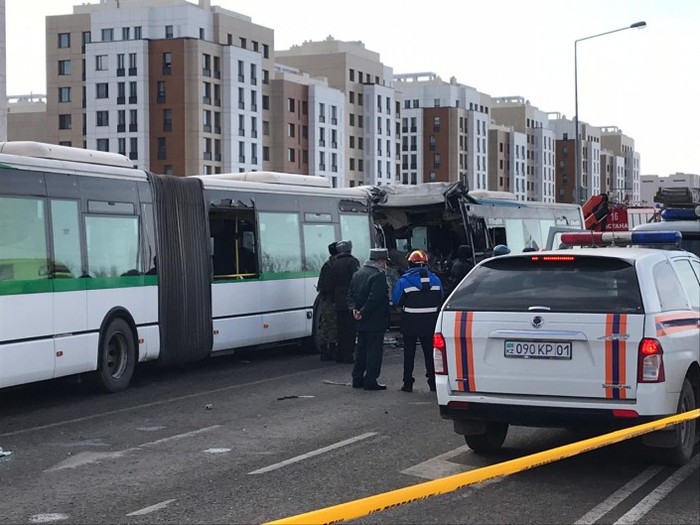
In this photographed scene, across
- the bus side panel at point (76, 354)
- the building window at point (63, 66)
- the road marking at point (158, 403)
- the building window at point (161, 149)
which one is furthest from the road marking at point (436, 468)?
the building window at point (63, 66)

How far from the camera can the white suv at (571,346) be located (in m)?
8.12

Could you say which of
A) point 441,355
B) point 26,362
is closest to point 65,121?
point 26,362

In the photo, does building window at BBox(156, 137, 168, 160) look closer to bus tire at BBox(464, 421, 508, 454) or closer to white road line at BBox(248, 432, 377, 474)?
white road line at BBox(248, 432, 377, 474)

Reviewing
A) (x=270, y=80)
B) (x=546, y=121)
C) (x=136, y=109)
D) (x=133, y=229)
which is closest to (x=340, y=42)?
(x=270, y=80)

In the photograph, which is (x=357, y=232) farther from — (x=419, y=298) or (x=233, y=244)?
(x=419, y=298)

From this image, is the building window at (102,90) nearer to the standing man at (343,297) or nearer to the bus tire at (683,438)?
the standing man at (343,297)

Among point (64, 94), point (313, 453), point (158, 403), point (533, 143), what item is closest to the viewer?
point (313, 453)

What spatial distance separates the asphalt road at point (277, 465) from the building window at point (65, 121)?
94744 millimetres

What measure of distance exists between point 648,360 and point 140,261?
851cm

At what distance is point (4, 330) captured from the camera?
12.1 meters

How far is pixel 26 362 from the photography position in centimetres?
1249

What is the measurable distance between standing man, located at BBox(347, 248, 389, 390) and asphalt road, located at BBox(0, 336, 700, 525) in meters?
0.36

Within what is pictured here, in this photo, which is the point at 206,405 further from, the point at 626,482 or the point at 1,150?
the point at 626,482

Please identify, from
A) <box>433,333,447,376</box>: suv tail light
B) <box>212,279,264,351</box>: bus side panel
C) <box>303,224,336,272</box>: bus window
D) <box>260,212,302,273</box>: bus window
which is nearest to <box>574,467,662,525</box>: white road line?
<box>433,333,447,376</box>: suv tail light
